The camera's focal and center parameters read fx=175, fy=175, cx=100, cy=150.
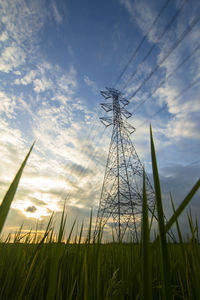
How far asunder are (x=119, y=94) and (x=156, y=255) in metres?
14.2

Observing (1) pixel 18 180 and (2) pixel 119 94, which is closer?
(1) pixel 18 180

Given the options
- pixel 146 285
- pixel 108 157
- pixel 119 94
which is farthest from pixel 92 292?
pixel 119 94

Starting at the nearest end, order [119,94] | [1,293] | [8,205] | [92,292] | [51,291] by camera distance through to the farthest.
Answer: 1. [8,205]
2. [51,291]
3. [92,292]
4. [1,293]
5. [119,94]

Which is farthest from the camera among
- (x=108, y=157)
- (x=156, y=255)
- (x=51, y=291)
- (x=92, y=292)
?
(x=108, y=157)

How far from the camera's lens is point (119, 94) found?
15.0 metres

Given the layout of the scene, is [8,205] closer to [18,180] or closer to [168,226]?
[18,180]

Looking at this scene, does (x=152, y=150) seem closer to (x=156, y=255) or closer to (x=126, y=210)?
(x=156, y=255)

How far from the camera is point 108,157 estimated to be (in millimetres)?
12953

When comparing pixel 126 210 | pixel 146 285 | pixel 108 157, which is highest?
pixel 108 157

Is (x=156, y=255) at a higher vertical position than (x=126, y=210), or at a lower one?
lower

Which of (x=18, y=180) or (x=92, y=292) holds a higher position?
(x=18, y=180)

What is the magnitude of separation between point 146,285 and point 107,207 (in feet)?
46.3

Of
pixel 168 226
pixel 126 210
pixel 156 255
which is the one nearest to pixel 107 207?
pixel 126 210

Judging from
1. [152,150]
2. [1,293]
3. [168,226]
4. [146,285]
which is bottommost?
[1,293]
